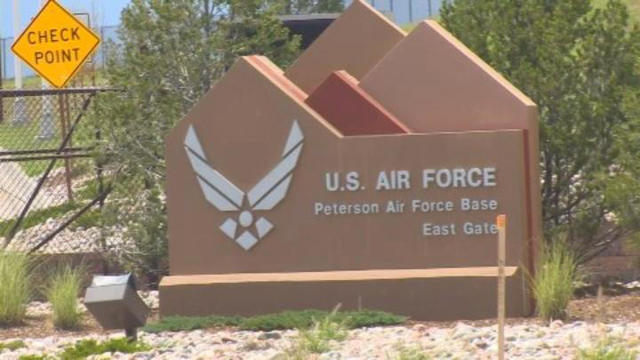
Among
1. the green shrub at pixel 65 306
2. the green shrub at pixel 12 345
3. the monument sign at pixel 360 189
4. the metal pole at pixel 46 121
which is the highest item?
the metal pole at pixel 46 121

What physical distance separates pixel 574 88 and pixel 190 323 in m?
4.84

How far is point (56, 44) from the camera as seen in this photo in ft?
68.5

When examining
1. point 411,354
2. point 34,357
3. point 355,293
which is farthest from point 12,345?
point 411,354

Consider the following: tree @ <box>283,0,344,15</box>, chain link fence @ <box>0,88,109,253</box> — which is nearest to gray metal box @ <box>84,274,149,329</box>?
chain link fence @ <box>0,88,109,253</box>

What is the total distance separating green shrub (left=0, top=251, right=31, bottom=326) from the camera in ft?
50.9

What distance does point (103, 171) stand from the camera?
18.8 m

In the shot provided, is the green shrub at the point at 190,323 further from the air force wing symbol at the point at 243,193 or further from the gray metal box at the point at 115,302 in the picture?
the gray metal box at the point at 115,302

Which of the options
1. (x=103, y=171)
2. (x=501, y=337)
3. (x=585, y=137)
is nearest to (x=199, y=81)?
(x=103, y=171)

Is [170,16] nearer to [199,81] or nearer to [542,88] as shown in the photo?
[199,81]

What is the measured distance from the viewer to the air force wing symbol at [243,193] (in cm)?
1479

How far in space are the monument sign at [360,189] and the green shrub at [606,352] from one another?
3.29m

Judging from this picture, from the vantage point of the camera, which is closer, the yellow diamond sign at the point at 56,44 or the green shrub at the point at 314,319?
the green shrub at the point at 314,319

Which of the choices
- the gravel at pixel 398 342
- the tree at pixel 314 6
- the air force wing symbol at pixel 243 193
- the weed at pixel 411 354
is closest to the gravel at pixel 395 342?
the gravel at pixel 398 342

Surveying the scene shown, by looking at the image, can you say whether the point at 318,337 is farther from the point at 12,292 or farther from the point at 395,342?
the point at 12,292
